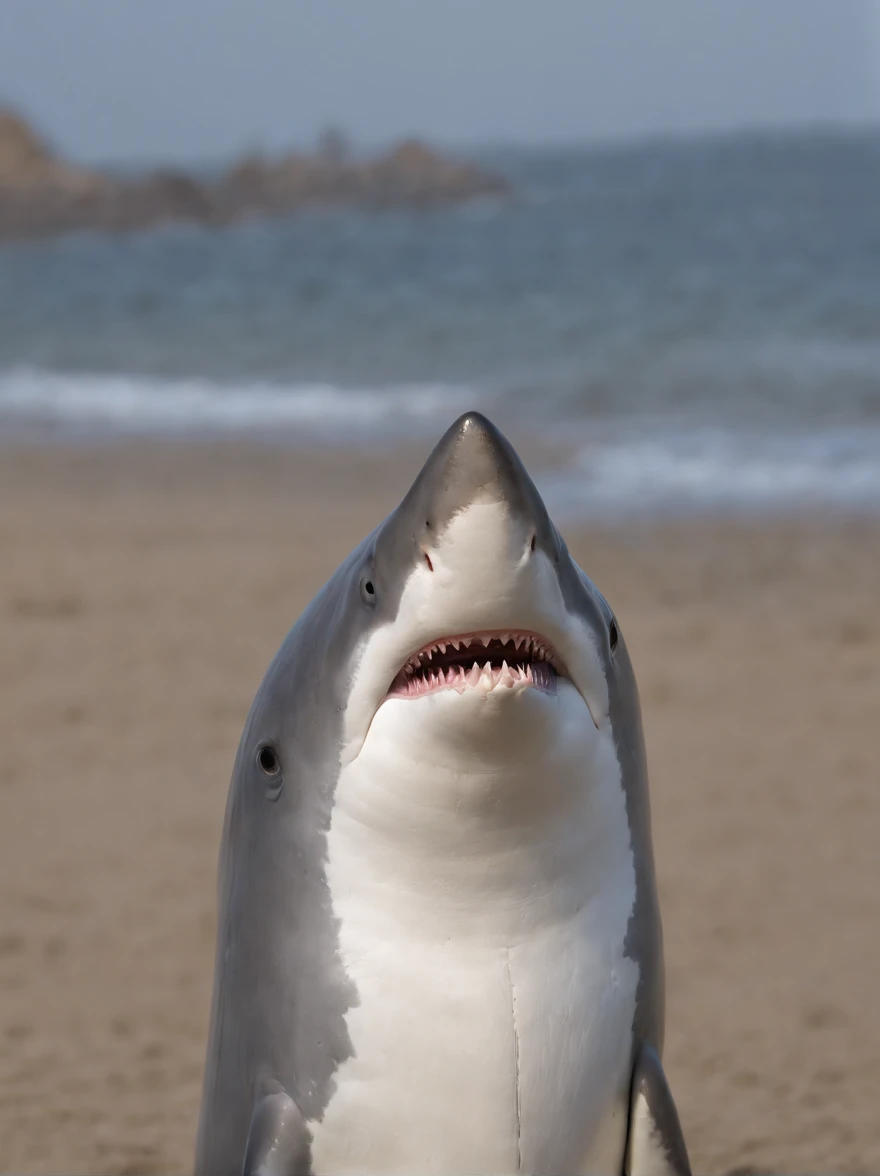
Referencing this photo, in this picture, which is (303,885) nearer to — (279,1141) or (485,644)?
(279,1141)

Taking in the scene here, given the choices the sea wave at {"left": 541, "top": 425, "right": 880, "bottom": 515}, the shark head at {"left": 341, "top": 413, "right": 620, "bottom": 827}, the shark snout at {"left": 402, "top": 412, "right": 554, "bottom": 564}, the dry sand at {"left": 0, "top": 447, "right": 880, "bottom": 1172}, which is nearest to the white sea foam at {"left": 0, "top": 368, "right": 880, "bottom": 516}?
the sea wave at {"left": 541, "top": 425, "right": 880, "bottom": 515}

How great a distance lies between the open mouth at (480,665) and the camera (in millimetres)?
1896

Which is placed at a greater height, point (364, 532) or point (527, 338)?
point (527, 338)

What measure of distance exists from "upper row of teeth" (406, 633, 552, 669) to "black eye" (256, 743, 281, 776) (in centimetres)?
34

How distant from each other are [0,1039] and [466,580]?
3.49m

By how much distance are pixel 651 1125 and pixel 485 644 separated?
0.82 metres

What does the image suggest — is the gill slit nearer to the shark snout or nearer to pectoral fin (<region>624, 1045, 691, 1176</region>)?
pectoral fin (<region>624, 1045, 691, 1176</region>)

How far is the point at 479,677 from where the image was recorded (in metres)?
1.90

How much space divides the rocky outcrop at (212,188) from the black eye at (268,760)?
4290 cm

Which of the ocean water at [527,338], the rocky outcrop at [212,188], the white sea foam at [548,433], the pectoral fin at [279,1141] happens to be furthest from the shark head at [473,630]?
the rocky outcrop at [212,188]

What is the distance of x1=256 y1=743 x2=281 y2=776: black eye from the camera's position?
2.21m

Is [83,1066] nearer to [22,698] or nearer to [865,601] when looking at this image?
[22,698]

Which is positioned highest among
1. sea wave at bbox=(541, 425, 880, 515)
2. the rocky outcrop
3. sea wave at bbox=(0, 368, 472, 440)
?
the rocky outcrop

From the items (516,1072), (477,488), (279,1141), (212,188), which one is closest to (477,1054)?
(516,1072)
